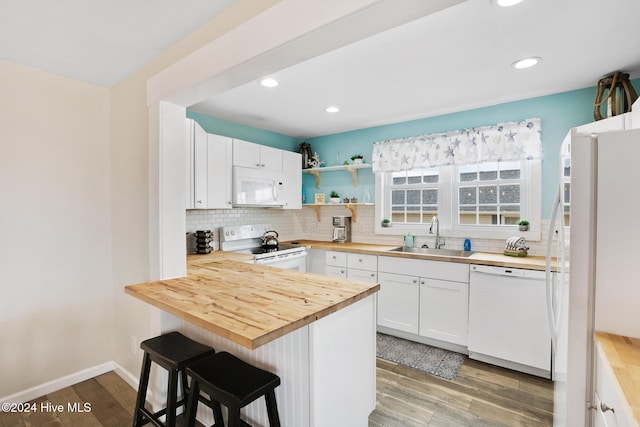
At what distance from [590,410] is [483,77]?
2.25 meters

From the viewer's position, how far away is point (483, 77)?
8.05 feet

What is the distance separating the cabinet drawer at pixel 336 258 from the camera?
3.57m

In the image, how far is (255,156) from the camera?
360 cm

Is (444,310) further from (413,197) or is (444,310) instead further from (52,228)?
(52,228)

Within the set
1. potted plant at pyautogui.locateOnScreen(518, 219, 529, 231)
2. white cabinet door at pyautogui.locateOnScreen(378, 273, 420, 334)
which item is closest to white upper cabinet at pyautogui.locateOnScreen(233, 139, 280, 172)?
white cabinet door at pyautogui.locateOnScreen(378, 273, 420, 334)

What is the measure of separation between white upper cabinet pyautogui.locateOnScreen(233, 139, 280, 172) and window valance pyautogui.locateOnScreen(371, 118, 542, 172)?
123 centimetres

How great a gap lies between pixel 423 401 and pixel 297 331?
1.37 meters

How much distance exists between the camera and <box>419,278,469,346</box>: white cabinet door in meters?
2.82

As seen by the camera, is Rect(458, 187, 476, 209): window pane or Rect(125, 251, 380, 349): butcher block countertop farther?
Rect(458, 187, 476, 209): window pane

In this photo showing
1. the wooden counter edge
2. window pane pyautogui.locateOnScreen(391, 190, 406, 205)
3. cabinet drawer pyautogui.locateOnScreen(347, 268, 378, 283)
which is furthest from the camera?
window pane pyautogui.locateOnScreen(391, 190, 406, 205)

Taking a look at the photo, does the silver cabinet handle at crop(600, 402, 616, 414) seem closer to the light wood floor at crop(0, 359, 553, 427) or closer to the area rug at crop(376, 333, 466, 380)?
the light wood floor at crop(0, 359, 553, 427)

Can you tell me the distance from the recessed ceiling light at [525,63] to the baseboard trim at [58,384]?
153 inches

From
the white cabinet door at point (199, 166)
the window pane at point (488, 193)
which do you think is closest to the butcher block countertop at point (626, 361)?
the window pane at point (488, 193)

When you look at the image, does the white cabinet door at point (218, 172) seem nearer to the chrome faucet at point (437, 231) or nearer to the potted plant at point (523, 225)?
the chrome faucet at point (437, 231)
